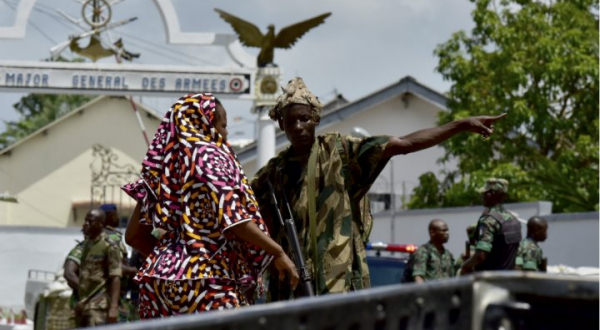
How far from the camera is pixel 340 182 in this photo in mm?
4930

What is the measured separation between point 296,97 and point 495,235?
4.95 meters

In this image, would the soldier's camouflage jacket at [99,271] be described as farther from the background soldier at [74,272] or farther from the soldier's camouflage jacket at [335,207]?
the soldier's camouflage jacket at [335,207]

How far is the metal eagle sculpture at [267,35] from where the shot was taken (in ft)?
65.5

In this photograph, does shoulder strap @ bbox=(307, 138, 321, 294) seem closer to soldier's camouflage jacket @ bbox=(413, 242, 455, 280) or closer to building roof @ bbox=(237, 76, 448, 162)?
soldier's camouflage jacket @ bbox=(413, 242, 455, 280)

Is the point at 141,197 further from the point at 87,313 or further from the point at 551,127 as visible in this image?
the point at 551,127

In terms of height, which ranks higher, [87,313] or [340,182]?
[340,182]

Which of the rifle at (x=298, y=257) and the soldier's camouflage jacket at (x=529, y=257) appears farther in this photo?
the soldier's camouflage jacket at (x=529, y=257)

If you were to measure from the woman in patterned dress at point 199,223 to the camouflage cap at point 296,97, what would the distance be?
331mm

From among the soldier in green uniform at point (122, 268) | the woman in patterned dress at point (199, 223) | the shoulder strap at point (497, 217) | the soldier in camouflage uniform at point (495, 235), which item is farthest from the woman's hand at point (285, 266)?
the soldier in green uniform at point (122, 268)

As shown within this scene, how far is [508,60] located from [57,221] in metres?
21.9

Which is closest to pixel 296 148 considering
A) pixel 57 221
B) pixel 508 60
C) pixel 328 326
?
pixel 328 326

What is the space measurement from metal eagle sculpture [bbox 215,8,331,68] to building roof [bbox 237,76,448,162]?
40.8ft

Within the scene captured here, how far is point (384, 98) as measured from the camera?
3466 cm

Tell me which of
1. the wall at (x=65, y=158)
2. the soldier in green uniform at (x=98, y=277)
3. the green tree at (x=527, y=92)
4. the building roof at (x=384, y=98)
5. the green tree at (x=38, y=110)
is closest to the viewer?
the soldier in green uniform at (x=98, y=277)
